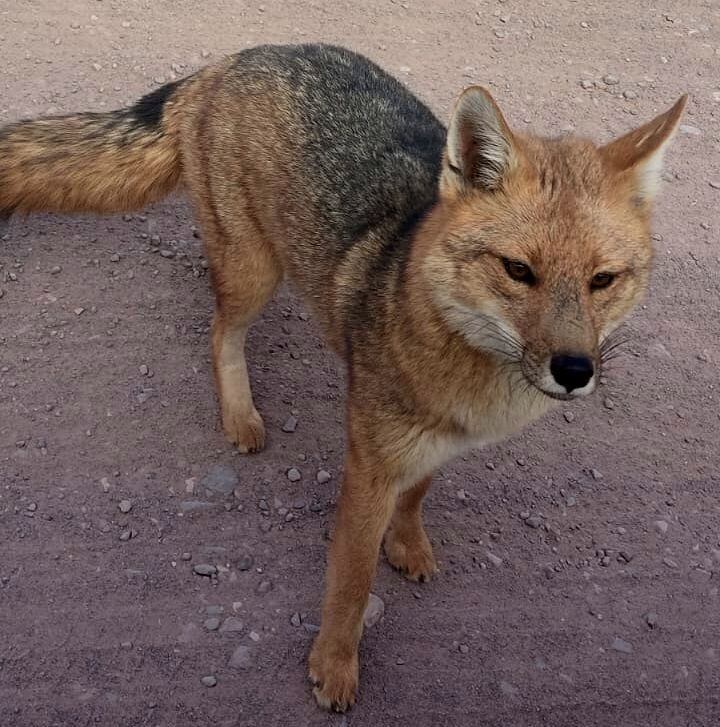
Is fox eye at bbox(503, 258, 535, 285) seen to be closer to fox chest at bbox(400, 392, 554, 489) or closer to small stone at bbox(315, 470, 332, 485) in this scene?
fox chest at bbox(400, 392, 554, 489)

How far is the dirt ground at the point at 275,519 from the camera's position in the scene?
3637 mm

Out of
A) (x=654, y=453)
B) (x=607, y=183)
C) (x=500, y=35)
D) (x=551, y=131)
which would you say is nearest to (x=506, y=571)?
(x=654, y=453)

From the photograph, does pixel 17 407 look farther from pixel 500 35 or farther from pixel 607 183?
pixel 500 35

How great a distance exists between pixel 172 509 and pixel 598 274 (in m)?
2.47

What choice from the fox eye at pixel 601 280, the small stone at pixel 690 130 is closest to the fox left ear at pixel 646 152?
the fox eye at pixel 601 280

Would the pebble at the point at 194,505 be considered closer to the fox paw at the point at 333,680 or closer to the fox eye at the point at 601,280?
the fox paw at the point at 333,680

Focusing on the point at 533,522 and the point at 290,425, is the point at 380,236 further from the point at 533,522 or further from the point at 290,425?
the point at 533,522

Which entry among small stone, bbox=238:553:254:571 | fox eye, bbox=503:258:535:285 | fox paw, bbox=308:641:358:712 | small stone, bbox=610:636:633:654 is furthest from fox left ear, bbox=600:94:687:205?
small stone, bbox=238:553:254:571

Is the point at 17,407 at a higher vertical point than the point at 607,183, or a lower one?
lower

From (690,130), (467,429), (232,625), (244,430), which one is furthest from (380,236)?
(690,130)

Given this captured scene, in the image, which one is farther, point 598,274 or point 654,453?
point 654,453

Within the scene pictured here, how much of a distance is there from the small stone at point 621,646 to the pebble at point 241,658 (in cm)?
175

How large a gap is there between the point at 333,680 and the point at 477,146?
2.32m

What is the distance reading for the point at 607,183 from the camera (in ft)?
Answer: 9.89
